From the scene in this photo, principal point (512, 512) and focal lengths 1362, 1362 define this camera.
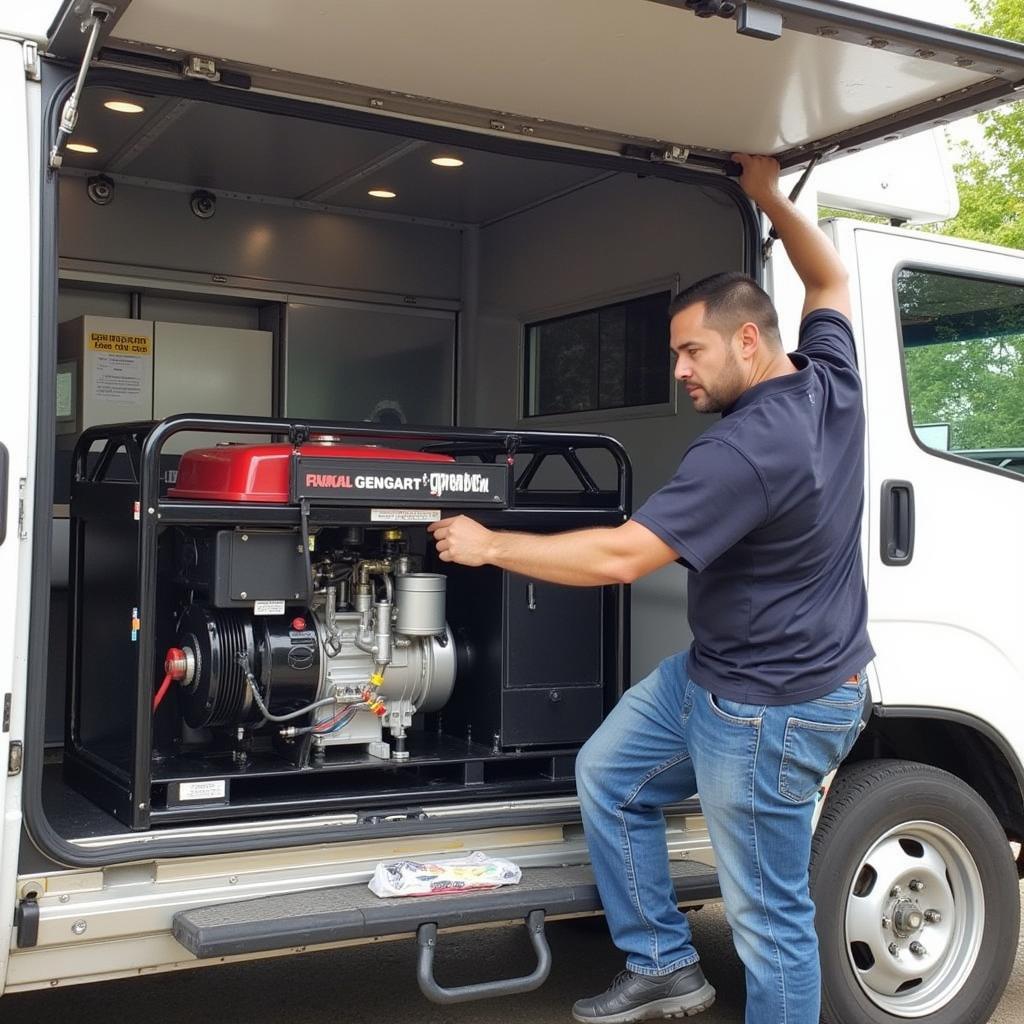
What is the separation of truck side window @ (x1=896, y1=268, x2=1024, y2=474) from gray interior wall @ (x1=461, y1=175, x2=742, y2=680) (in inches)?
23.6

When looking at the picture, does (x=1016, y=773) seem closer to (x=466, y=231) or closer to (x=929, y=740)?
(x=929, y=740)

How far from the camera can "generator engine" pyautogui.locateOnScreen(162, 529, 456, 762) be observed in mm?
3775

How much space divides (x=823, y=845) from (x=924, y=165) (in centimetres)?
233

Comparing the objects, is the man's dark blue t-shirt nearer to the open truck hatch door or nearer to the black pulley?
the open truck hatch door

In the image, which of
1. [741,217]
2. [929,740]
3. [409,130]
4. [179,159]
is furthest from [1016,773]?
[179,159]

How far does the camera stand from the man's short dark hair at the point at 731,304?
343 centimetres

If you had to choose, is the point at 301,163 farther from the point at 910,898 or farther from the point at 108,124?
the point at 910,898

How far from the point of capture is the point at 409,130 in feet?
12.0

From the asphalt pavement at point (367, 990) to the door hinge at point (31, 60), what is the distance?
2711mm

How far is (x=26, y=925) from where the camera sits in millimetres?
2980

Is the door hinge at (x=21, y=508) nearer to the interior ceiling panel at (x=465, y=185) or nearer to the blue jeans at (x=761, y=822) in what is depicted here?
the blue jeans at (x=761, y=822)

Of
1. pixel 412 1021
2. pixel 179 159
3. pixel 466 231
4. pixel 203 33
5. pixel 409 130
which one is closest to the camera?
pixel 203 33

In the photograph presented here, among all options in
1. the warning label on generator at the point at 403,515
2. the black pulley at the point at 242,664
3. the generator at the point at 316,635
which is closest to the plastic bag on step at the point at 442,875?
the generator at the point at 316,635

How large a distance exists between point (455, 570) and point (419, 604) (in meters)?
0.44
